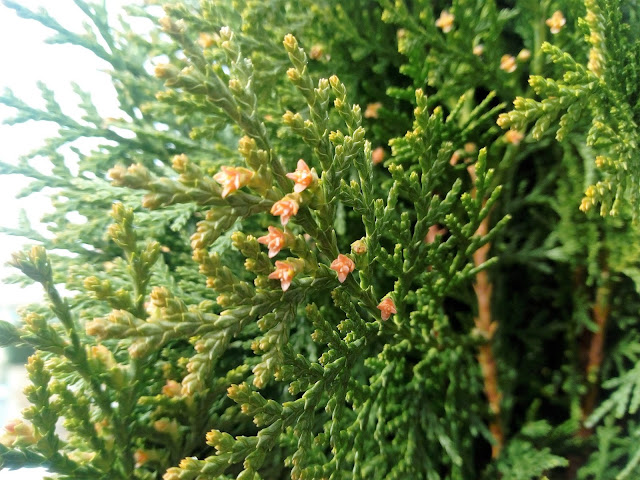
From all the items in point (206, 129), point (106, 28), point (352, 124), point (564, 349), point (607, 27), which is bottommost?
point (564, 349)

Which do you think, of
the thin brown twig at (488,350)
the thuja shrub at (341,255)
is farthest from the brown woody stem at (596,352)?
the thin brown twig at (488,350)

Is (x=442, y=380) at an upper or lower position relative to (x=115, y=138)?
lower

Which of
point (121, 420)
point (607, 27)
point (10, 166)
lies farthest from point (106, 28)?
point (607, 27)

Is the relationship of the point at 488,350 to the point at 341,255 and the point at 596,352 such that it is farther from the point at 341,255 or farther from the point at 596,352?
the point at 341,255

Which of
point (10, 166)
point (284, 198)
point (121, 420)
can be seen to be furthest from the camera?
point (10, 166)

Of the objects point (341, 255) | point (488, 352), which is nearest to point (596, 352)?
point (488, 352)

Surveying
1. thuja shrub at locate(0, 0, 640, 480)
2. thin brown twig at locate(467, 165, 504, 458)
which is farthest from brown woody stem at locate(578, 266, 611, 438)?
thin brown twig at locate(467, 165, 504, 458)

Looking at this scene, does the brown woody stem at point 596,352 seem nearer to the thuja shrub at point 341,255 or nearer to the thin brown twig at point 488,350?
the thuja shrub at point 341,255

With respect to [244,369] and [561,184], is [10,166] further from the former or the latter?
[561,184]
